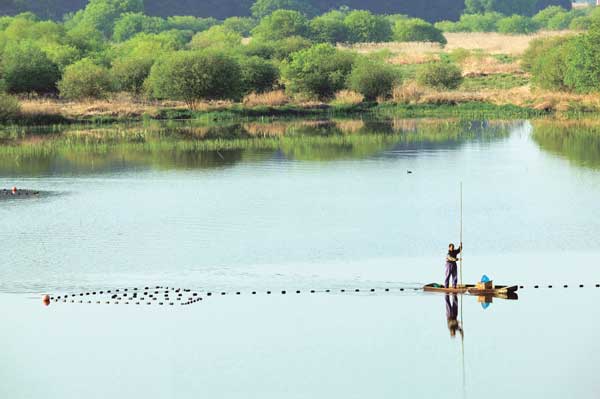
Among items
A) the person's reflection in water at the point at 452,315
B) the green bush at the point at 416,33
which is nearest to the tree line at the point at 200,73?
the person's reflection in water at the point at 452,315

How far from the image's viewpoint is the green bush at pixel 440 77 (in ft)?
298

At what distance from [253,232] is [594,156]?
2423 cm

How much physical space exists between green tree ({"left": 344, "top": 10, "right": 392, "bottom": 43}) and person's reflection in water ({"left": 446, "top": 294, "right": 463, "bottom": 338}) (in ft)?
465

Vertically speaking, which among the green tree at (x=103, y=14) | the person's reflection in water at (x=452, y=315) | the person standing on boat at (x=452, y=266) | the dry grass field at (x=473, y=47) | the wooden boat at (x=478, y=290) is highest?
the green tree at (x=103, y=14)

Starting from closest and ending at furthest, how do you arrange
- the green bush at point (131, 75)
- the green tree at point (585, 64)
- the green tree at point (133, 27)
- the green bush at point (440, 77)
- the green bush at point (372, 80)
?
1. the green tree at point (585, 64)
2. the green bush at point (372, 80)
3. the green bush at point (440, 77)
4. the green bush at point (131, 75)
5. the green tree at point (133, 27)

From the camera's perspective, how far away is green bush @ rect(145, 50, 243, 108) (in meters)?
86.9

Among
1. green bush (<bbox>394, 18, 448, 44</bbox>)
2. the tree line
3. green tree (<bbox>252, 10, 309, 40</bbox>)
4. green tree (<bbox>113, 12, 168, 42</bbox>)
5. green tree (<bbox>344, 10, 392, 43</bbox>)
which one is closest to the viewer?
the tree line

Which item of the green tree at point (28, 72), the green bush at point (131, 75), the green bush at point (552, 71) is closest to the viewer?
the green bush at point (552, 71)

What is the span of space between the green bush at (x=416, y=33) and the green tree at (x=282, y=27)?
16033 mm

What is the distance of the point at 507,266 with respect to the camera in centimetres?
3341

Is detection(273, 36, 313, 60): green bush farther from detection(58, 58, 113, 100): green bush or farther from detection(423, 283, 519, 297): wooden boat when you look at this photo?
detection(423, 283, 519, 297): wooden boat

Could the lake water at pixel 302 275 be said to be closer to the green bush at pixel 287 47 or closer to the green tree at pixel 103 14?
the green bush at pixel 287 47

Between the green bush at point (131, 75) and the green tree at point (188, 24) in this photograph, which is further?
the green tree at point (188, 24)

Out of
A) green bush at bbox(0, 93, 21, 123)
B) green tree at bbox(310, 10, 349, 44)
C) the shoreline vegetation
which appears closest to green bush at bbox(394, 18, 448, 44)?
green tree at bbox(310, 10, 349, 44)
